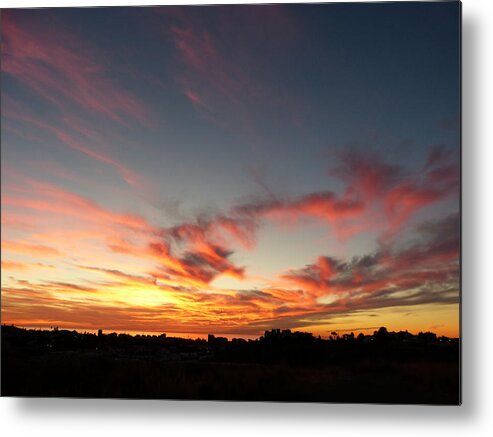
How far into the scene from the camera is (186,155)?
396 centimetres

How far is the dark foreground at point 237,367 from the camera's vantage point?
149 inches

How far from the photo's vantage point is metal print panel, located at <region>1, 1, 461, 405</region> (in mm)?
3799

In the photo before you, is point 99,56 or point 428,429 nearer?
point 428,429

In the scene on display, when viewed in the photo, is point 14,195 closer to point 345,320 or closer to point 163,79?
point 163,79


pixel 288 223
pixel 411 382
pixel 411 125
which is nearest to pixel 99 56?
pixel 288 223

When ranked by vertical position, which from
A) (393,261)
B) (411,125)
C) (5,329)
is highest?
(411,125)

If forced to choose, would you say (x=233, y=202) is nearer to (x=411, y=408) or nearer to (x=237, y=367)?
(x=237, y=367)

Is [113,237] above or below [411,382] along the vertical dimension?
above

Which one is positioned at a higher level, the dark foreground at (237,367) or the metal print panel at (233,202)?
the metal print panel at (233,202)

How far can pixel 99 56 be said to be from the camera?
4.02 m

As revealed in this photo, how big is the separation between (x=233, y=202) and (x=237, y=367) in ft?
2.59

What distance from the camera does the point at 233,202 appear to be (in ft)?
12.8

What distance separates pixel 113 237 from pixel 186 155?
1.74 feet

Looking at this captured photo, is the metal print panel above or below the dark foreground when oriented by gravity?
above
